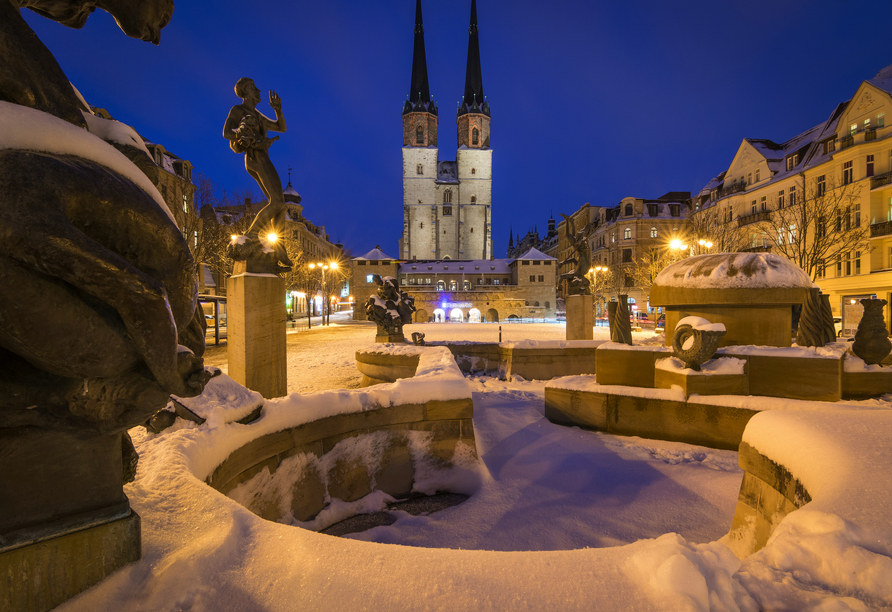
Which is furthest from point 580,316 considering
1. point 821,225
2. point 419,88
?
point 419,88

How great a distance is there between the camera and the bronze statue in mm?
5734

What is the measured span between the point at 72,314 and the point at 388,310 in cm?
1059

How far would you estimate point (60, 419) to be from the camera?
4.02 ft

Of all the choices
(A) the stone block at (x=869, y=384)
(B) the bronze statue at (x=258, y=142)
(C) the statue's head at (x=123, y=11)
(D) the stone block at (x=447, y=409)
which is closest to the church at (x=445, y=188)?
(B) the bronze statue at (x=258, y=142)

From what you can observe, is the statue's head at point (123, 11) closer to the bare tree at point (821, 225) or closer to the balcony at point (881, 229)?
the bare tree at point (821, 225)

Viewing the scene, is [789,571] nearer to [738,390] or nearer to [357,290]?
[738,390]

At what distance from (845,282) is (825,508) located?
34079 millimetres

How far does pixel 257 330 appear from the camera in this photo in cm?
573

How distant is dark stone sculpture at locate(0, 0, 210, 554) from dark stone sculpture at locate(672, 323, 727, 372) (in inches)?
234

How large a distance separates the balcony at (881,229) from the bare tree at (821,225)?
0.98 feet

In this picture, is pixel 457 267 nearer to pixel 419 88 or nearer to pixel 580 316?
pixel 419 88

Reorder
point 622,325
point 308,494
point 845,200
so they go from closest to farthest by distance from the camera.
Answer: point 308,494, point 622,325, point 845,200

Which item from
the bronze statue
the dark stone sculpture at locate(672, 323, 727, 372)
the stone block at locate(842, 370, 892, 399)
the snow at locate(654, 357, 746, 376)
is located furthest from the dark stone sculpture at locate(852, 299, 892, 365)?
the bronze statue

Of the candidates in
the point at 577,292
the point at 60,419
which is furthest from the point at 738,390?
the point at 577,292
